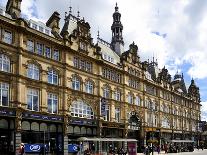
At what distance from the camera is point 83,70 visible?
61.5 meters

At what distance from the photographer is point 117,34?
84188 millimetres

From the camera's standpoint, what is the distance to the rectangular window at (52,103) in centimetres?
5447

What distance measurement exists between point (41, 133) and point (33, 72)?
336 inches

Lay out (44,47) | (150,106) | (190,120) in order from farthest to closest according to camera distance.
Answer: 1. (190,120)
2. (150,106)
3. (44,47)

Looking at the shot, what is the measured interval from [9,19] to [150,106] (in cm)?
4442

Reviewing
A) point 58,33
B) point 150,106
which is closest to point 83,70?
point 58,33

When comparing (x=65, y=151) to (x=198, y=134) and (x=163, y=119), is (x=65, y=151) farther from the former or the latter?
(x=198, y=134)

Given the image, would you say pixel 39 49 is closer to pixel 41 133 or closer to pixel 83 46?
pixel 83 46

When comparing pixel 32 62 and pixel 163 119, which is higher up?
pixel 32 62

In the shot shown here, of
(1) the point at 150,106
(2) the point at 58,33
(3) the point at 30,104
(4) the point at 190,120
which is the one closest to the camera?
(3) the point at 30,104

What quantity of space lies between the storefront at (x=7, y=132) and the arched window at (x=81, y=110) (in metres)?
12.4

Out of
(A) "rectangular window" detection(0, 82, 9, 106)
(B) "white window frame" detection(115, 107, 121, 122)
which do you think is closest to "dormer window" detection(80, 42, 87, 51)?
(B) "white window frame" detection(115, 107, 121, 122)

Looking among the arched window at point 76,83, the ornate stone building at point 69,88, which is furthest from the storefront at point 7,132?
the arched window at point 76,83

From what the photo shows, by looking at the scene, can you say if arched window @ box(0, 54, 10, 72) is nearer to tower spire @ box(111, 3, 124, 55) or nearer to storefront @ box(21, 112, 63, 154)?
storefront @ box(21, 112, 63, 154)
